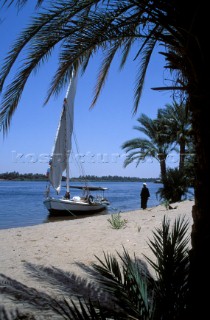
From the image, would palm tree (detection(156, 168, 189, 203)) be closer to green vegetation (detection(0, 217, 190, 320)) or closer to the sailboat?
the sailboat

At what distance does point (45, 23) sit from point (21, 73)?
1.93 feet

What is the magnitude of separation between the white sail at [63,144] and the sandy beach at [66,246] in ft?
28.5

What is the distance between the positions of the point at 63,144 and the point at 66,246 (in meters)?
11.9

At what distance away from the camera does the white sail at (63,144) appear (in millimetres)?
16719

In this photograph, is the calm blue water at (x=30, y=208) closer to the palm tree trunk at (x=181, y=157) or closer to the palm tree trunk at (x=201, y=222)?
the palm tree trunk at (x=181, y=157)

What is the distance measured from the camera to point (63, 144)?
57.2 ft

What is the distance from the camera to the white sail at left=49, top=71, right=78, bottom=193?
16.7 meters

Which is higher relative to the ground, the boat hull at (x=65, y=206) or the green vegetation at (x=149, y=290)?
the green vegetation at (x=149, y=290)

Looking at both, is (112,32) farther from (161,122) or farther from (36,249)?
(161,122)

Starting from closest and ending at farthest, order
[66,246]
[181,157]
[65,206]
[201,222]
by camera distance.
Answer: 1. [201,222]
2. [66,246]
3. [65,206]
4. [181,157]

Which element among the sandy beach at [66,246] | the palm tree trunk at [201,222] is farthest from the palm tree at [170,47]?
the sandy beach at [66,246]

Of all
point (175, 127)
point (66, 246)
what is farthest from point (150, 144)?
point (66, 246)

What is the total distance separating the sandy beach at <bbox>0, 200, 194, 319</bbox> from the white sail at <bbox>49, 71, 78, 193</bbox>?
8676 mm

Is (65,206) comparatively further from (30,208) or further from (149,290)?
(149,290)
